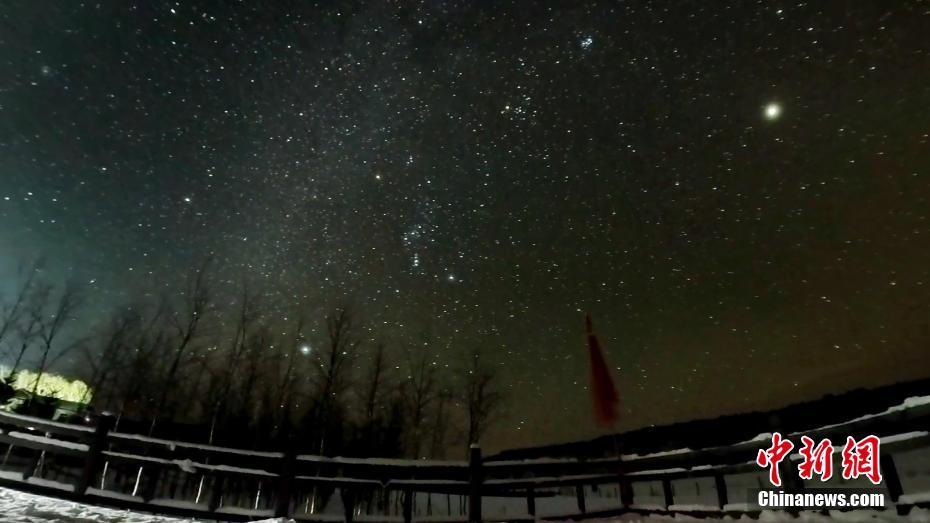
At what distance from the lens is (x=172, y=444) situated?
8.57 m

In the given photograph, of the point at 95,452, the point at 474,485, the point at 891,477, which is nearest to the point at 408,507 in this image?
the point at 474,485

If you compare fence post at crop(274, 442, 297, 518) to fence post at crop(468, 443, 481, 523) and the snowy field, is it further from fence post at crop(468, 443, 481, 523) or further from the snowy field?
fence post at crop(468, 443, 481, 523)

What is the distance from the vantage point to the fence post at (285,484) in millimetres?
7873

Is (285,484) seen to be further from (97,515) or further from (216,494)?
(97,515)

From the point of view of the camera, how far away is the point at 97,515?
710 cm

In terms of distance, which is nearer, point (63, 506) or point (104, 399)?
point (63, 506)

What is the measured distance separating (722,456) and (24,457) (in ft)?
101

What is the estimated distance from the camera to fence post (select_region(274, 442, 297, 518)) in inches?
310

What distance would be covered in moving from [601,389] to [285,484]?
6.90m

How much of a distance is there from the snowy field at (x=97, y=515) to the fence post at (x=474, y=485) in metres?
2.03

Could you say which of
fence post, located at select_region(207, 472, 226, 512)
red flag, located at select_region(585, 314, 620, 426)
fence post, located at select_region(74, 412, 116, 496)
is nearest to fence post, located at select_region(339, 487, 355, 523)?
fence post, located at select_region(207, 472, 226, 512)

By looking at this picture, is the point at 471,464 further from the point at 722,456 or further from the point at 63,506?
the point at 63,506

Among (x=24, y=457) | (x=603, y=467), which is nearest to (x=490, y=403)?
(x=24, y=457)

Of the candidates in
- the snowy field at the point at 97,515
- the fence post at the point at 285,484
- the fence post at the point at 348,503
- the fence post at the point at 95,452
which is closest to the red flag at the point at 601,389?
the snowy field at the point at 97,515
